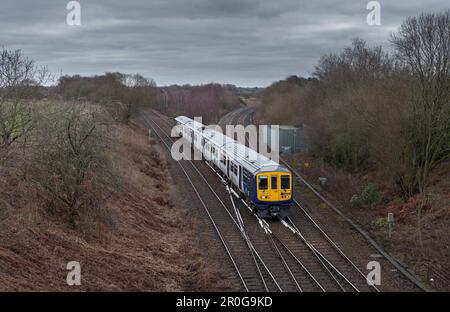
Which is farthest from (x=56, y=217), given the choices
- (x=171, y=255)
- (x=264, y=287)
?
(x=264, y=287)

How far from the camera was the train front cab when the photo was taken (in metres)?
20.8

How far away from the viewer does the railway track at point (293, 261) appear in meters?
14.3

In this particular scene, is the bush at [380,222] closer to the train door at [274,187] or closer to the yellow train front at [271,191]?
the yellow train front at [271,191]

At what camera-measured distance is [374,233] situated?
1945 cm

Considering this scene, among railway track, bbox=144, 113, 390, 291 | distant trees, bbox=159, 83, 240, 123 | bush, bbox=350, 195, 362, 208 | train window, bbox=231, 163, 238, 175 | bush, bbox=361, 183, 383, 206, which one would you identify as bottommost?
railway track, bbox=144, 113, 390, 291

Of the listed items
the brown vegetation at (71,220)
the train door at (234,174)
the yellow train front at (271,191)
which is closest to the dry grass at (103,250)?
the brown vegetation at (71,220)

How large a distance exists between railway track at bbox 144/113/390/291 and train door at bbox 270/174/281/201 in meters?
1.17

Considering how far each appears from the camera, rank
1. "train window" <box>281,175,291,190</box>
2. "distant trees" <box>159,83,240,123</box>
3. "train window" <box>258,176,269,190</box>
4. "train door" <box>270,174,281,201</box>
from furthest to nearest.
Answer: "distant trees" <box>159,83,240,123</box>, "train window" <box>281,175,291,190</box>, "train door" <box>270,174,281,201</box>, "train window" <box>258,176,269,190</box>

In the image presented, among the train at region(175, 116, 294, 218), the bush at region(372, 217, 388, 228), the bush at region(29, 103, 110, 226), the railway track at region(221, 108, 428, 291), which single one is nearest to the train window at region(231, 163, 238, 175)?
the train at region(175, 116, 294, 218)

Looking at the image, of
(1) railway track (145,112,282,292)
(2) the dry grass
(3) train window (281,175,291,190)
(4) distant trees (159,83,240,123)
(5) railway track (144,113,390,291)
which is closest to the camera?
(2) the dry grass

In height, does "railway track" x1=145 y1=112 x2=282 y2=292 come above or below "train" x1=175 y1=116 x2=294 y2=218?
below

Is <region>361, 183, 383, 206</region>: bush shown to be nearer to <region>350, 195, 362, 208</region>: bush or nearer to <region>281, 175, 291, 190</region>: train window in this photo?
<region>350, 195, 362, 208</region>: bush

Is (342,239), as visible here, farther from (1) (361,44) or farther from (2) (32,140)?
(1) (361,44)
